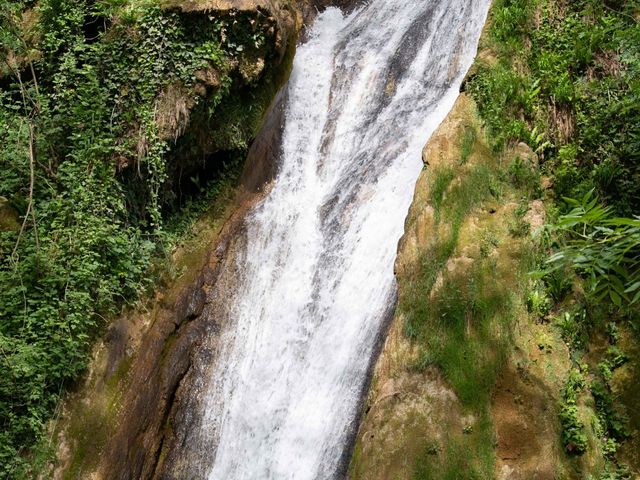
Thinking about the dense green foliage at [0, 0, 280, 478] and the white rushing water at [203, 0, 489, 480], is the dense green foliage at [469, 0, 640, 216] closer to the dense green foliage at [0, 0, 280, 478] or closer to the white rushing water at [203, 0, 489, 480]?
the white rushing water at [203, 0, 489, 480]

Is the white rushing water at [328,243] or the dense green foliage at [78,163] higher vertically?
the dense green foliage at [78,163]

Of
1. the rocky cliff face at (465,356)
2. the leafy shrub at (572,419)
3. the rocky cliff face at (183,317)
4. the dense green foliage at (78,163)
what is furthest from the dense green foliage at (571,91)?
the dense green foliage at (78,163)

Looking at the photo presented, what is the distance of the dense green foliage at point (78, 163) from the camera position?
22.7 feet

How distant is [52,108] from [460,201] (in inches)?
243

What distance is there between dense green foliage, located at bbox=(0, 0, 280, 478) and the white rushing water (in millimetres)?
1629

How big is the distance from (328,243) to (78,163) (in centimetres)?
386

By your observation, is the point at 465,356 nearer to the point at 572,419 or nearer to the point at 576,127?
the point at 572,419

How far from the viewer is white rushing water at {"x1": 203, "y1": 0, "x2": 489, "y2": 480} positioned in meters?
7.26

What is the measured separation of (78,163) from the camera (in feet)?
26.8

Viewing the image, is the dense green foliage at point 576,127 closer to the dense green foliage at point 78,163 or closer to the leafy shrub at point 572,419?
the leafy shrub at point 572,419

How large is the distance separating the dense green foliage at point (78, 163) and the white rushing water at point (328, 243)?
64.1 inches

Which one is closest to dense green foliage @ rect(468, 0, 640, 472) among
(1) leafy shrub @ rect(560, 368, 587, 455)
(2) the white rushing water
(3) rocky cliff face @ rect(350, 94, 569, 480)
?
(1) leafy shrub @ rect(560, 368, 587, 455)

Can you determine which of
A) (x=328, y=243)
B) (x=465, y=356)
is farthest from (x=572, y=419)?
(x=328, y=243)

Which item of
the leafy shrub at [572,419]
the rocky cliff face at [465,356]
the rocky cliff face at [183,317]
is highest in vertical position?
the rocky cliff face at [183,317]
